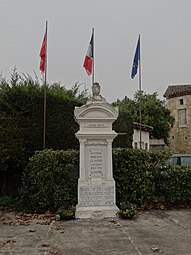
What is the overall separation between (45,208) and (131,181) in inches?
98.5

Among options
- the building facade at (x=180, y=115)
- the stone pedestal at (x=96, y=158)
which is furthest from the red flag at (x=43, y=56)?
the building facade at (x=180, y=115)

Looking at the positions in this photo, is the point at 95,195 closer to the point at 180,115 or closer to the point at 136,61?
the point at 136,61

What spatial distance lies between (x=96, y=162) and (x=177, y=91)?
82.7ft

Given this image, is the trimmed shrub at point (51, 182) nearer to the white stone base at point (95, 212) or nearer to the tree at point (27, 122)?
the white stone base at point (95, 212)

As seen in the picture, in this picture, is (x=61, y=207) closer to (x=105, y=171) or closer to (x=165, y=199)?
(x=105, y=171)

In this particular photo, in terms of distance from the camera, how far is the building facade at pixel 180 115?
31125mm

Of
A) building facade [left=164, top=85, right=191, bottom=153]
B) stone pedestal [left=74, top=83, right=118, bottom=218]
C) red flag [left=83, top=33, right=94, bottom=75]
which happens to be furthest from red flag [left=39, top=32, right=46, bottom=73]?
building facade [left=164, top=85, right=191, bottom=153]

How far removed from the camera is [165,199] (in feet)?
30.0

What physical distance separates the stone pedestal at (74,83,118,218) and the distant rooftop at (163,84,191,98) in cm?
2431

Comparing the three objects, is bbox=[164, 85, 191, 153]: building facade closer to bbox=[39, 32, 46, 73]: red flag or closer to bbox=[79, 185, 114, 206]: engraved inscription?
bbox=[39, 32, 46, 73]: red flag

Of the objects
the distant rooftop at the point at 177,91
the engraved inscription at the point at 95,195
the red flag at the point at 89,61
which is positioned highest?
the distant rooftop at the point at 177,91

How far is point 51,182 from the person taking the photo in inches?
337

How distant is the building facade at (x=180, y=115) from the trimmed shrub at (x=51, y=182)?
954 inches

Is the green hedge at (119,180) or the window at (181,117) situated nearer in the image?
the green hedge at (119,180)
